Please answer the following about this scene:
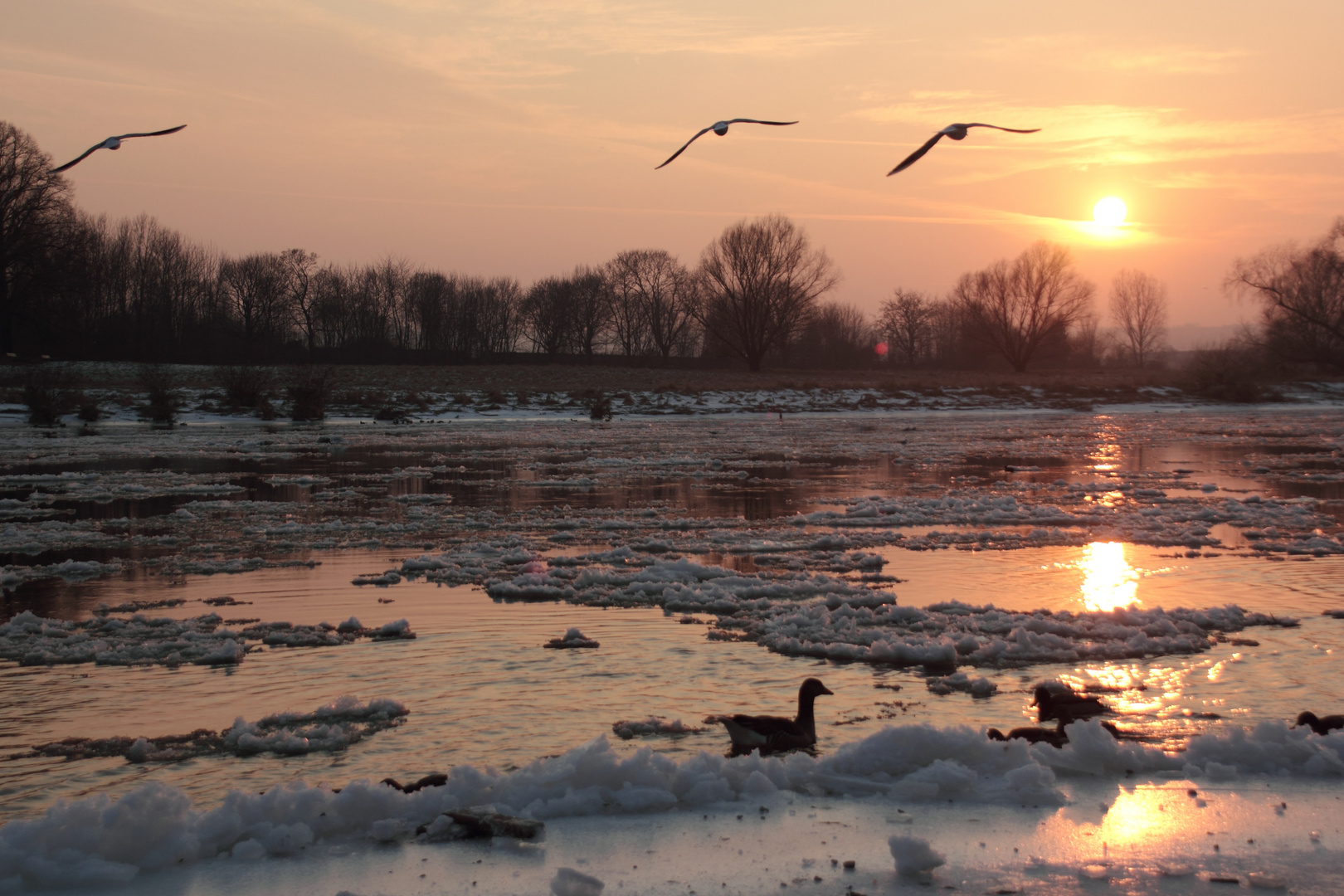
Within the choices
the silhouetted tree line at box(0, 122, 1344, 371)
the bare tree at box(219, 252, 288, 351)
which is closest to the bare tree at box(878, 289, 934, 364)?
the silhouetted tree line at box(0, 122, 1344, 371)

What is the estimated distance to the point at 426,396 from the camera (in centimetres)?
4516

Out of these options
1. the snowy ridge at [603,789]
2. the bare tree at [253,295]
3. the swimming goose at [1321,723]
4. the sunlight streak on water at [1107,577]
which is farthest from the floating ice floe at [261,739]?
the bare tree at [253,295]

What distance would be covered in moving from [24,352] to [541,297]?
156 feet

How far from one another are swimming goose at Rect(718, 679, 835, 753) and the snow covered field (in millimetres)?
122

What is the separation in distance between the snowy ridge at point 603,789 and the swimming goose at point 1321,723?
0.32m

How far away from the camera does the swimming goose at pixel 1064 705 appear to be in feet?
16.7

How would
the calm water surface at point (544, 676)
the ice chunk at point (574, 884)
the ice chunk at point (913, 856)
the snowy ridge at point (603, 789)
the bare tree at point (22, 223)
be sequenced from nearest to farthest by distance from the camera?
the ice chunk at point (574, 884)
the ice chunk at point (913, 856)
the snowy ridge at point (603, 789)
the calm water surface at point (544, 676)
the bare tree at point (22, 223)

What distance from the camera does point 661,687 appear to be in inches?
231

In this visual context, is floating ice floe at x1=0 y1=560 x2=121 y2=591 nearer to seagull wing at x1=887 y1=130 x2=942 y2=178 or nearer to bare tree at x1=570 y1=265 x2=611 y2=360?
seagull wing at x1=887 y1=130 x2=942 y2=178

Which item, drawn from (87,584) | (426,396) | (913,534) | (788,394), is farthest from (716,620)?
(788,394)

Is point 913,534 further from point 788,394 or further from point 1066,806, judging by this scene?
point 788,394

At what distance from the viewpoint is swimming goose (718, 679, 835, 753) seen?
4.71 metres

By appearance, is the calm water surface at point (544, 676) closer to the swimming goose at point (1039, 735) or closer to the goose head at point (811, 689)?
the goose head at point (811, 689)

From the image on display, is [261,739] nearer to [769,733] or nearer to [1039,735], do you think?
[769,733]
